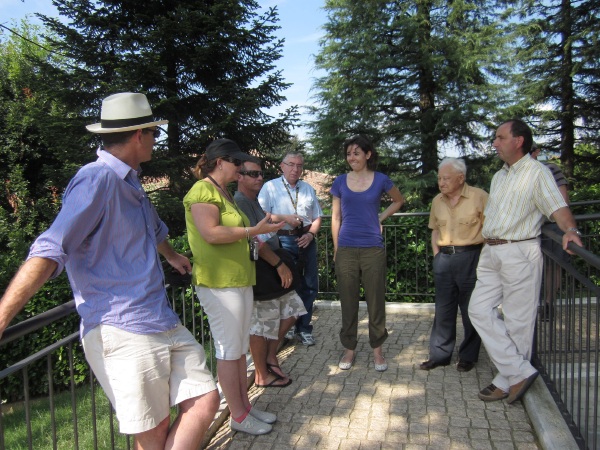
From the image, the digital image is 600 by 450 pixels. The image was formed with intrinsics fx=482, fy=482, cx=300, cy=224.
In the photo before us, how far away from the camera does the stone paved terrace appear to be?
10.2 ft

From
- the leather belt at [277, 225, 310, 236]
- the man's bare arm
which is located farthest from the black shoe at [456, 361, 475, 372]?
the man's bare arm

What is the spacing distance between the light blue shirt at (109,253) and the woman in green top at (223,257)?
32.5 inches

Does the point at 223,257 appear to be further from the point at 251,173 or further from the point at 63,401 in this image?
the point at 63,401

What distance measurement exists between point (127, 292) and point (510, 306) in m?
2.73

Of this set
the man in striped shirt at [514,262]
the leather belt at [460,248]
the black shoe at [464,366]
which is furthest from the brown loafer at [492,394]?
the leather belt at [460,248]

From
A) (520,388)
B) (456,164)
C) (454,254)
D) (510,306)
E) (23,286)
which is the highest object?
(456,164)

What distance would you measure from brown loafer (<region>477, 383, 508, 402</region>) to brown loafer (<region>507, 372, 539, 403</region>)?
73 mm

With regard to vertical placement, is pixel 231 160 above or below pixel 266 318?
above

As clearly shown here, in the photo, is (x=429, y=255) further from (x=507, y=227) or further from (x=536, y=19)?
(x=536, y=19)

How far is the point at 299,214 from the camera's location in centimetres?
495

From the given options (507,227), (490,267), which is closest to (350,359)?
(490,267)

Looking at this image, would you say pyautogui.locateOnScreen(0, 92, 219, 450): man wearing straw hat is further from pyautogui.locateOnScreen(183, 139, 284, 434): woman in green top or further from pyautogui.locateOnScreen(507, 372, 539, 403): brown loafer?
pyautogui.locateOnScreen(507, 372, 539, 403): brown loafer

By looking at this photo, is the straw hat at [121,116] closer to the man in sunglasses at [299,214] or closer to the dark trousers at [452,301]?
the man in sunglasses at [299,214]

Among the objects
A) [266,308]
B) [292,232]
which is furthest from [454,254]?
[266,308]
